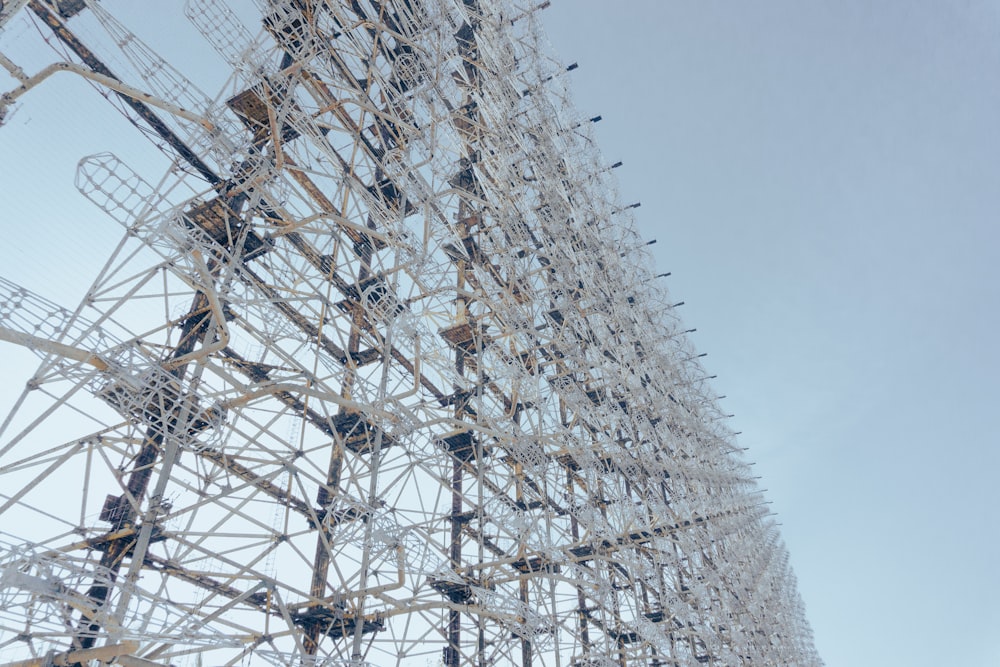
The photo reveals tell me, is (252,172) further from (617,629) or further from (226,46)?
(617,629)

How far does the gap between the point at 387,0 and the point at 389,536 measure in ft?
44.6

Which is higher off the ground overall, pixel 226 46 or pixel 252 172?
pixel 226 46

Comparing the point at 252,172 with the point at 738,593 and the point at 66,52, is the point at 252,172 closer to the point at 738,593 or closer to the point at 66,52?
the point at 66,52

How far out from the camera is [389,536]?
12586 mm

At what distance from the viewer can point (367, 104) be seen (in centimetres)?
1559

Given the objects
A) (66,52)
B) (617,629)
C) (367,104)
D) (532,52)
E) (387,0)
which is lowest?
(617,629)

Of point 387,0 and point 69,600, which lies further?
point 387,0

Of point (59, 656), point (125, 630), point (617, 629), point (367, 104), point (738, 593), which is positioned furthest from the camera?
point (738, 593)

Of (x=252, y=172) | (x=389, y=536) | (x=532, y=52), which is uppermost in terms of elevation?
(x=532, y=52)

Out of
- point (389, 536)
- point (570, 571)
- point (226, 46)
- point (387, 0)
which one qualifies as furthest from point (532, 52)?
point (389, 536)

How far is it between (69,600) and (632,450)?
24018 mm

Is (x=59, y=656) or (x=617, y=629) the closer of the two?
(x=59, y=656)

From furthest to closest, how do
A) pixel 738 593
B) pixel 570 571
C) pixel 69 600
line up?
pixel 738 593 → pixel 570 571 → pixel 69 600

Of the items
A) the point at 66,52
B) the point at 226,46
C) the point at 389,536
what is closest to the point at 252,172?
the point at 226,46
